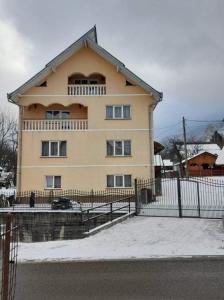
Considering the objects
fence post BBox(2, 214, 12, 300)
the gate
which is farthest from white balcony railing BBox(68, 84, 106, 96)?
fence post BBox(2, 214, 12, 300)

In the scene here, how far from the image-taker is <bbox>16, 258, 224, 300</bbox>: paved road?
24.8 ft

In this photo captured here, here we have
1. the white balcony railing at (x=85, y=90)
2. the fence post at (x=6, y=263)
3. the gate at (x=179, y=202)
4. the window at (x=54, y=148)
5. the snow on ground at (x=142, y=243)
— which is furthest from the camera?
the white balcony railing at (x=85, y=90)

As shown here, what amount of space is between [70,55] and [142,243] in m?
19.9

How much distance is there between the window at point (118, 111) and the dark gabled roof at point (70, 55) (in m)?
2.09

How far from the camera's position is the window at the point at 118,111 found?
31156 millimetres

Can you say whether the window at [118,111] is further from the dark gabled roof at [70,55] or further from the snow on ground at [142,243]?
the snow on ground at [142,243]

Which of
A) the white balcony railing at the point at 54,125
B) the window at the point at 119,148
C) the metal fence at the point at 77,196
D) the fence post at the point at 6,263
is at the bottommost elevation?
the fence post at the point at 6,263

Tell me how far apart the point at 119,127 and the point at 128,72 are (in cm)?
414

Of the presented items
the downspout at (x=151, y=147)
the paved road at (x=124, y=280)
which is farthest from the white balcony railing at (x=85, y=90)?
the paved road at (x=124, y=280)

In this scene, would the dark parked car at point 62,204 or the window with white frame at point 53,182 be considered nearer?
the dark parked car at point 62,204

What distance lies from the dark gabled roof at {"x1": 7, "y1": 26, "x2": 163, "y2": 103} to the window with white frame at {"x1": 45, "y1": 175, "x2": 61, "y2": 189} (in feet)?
20.6

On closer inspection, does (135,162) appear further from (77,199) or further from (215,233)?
(215,233)

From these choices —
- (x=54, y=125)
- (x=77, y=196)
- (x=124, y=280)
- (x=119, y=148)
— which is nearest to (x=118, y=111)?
(x=119, y=148)

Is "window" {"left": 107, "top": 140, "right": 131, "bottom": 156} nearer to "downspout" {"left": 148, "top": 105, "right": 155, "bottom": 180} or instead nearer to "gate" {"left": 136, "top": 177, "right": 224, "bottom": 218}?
"downspout" {"left": 148, "top": 105, "right": 155, "bottom": 180}
